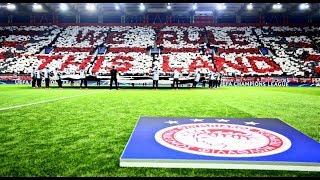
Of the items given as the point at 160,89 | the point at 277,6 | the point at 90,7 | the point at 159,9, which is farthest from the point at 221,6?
the point at 160,89

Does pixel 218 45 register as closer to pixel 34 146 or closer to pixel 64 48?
pixel 64 48

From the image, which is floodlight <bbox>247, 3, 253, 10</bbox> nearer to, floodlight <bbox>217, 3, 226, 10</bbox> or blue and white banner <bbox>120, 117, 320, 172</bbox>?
floodlight <bbox>217, 3, 226, 10</bbox>

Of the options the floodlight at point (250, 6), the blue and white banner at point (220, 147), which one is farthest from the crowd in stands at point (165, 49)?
the blue and white banner at point (220, 147)

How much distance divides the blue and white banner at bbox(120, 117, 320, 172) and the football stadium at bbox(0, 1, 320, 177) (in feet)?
0.04

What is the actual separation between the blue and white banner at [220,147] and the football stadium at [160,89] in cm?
1

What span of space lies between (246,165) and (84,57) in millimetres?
33793

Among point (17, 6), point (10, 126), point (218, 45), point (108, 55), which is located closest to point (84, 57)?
point (108, 55)

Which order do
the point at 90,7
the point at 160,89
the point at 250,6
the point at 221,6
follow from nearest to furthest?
the point at 160,89 → the point at 250,6 → the point at 221,6 → the point at 90,7

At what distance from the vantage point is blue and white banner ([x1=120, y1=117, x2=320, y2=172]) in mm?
2586

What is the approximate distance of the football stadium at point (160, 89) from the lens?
8.96 feet

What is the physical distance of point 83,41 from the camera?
38250 mm

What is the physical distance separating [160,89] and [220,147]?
16049mm

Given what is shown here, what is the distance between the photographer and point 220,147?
3.10 m

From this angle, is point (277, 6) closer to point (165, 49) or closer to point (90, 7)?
point (165, 49)
